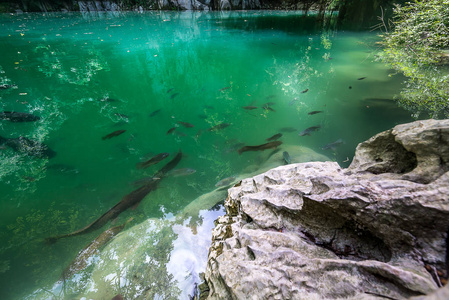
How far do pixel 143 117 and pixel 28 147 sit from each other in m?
3.25

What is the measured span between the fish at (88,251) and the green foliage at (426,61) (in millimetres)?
8756

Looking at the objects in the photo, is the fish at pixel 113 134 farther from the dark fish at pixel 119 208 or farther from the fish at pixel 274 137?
the fish at pixel 274 137

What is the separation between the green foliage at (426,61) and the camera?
632 centimetres

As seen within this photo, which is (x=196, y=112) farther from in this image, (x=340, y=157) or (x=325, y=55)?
(x=325, y=55)

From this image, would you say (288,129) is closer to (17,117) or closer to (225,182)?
(225,182)

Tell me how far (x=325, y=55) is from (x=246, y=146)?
1032 cm

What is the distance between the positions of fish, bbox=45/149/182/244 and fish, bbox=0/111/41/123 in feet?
17.7

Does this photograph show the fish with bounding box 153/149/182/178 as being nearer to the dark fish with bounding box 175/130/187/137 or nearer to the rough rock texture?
the dark fish with bounding box 175/130/187/137

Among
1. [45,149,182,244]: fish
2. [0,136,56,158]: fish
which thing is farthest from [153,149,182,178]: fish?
[0,136,56,158]: fish

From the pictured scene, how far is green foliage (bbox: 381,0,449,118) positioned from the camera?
6.32 m

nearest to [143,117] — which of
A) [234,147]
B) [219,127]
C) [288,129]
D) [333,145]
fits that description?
[219,127]

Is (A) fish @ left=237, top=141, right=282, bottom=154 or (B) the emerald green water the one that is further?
(A) fish @ left=237, top=141, right=282, bottom=154

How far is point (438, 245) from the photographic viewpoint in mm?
1372

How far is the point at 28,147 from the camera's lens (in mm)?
5691
